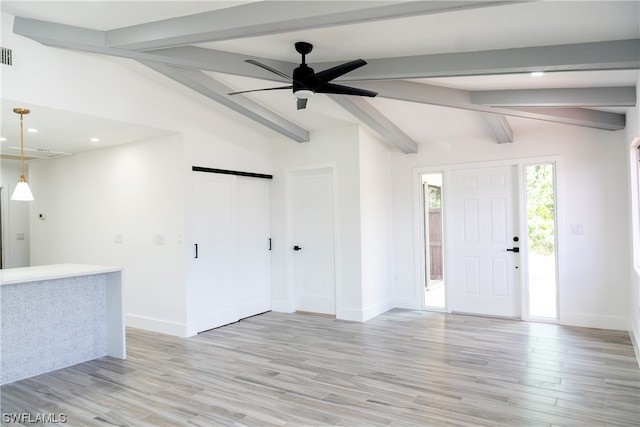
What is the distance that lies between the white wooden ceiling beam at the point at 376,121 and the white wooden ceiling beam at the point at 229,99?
113 cm

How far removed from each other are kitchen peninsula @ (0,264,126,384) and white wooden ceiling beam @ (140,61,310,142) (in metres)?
2.09

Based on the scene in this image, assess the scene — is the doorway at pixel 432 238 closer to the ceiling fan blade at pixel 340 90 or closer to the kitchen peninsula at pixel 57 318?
the ceiling fan blade at pixel 340 90

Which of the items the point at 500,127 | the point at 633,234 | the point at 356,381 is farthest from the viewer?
the point at 500,127

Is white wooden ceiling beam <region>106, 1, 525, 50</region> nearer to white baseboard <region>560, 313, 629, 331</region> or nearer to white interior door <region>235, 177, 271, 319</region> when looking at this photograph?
white interior door <region>235, 177, 271, 319</region>

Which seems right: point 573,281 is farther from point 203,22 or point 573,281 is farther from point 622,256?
point 203,22

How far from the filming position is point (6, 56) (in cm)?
334

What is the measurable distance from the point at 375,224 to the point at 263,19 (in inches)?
143

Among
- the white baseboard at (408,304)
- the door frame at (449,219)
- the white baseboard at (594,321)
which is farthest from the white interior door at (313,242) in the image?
the white baseboard at (594,321)

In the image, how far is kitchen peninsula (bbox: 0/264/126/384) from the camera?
3551mm

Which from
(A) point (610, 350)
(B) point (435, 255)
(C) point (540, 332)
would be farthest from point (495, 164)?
(A) point (610, 350)

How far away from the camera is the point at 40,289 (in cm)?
377

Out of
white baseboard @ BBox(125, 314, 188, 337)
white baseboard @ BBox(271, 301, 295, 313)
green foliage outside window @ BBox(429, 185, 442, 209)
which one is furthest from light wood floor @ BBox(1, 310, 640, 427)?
green foliage outside window @ BBox(429, 185, 442, 209)

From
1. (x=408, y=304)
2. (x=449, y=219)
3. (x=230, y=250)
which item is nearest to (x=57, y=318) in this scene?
(x=230, y=250)

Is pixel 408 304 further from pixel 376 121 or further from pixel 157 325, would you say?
pixel 157 325
